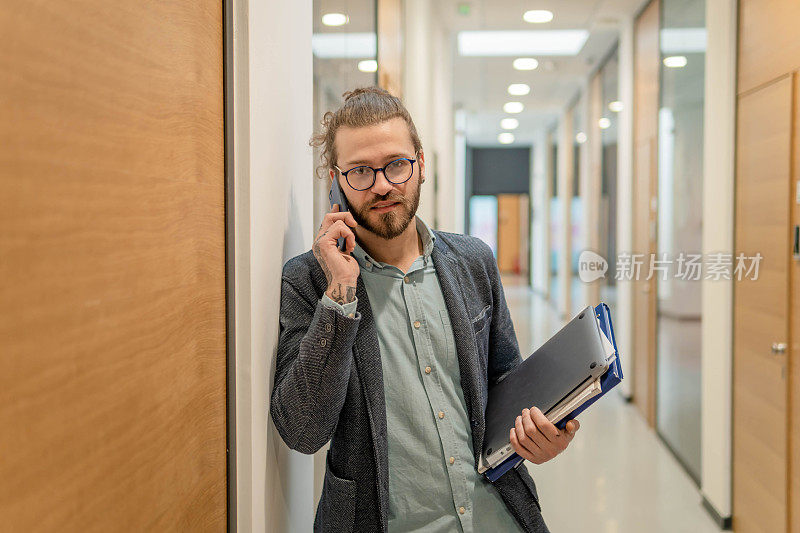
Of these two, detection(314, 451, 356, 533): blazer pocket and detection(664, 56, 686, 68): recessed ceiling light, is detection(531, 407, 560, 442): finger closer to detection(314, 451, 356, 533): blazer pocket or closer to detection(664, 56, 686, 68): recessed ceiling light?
detection(314, 451, 356, 533): blazer pocket

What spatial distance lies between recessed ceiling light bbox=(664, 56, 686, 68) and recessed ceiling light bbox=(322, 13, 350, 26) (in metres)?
2.93

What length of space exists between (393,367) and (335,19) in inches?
62.3

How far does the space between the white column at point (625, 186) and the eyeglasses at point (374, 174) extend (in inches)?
216

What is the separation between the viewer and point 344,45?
2.69m

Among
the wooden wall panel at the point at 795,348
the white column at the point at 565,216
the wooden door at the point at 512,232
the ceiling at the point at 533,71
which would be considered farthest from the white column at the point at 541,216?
the wooden wall panel at the point at 795,348

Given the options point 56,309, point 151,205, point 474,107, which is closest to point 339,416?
point 151,205

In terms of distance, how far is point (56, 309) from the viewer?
0.64 m

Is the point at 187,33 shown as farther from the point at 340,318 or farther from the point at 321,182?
the point at 321,182

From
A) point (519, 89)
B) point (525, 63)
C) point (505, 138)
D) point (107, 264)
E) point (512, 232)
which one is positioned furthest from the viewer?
point (512, 232)

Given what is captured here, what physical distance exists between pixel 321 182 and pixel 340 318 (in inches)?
43.4

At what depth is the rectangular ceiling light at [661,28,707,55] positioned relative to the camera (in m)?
4.23

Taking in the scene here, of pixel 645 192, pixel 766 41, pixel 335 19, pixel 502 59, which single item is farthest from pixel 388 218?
pixel 502 59

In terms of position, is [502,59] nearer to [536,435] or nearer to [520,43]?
[520,43]

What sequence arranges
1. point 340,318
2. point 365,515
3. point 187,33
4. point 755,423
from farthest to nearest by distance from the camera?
point 755,423 < point 365,515 < point 340,318 < point 187,33
